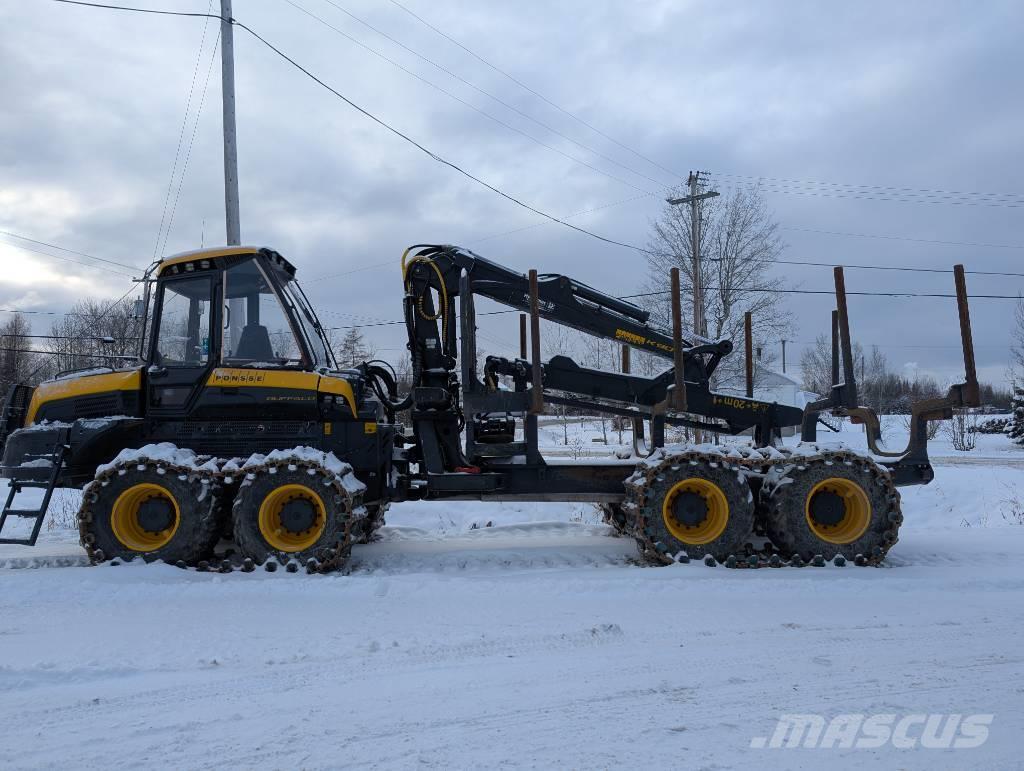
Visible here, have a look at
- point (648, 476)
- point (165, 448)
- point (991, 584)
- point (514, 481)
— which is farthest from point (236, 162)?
point (991, 584)

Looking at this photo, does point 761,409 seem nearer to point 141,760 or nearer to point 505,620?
point 505,620

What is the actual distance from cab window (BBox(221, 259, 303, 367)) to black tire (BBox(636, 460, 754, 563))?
12.1 feet

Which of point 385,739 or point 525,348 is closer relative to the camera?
point 385,739

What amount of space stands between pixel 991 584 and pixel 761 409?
8.82 ft

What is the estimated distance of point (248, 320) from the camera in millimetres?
6863

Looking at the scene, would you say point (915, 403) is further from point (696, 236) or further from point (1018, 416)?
point (1018, 416)

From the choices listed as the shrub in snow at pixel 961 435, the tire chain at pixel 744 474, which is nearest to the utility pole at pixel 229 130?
the tire chain at pixel 744 474

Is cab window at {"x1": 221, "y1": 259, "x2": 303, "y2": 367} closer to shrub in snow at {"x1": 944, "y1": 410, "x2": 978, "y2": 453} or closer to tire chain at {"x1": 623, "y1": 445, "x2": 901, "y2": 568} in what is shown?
tire chain at {"x1": 623, "y1": 445, "x2": 901, "y2": 568}

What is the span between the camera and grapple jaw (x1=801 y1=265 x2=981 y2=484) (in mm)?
6727

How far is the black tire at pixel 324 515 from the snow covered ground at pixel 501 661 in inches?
10.2

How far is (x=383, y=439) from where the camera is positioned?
7070 millimetres

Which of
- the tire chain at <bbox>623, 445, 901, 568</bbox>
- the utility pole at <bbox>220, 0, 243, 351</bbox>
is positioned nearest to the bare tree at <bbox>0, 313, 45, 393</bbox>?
the utility pole at <bbox>220, 0, 243, 351</bbox>

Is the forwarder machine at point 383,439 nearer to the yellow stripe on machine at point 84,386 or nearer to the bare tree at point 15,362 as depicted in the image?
the yellow stripe on machine at point 84,386

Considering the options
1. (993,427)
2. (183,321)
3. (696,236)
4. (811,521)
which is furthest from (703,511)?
(993,427)
